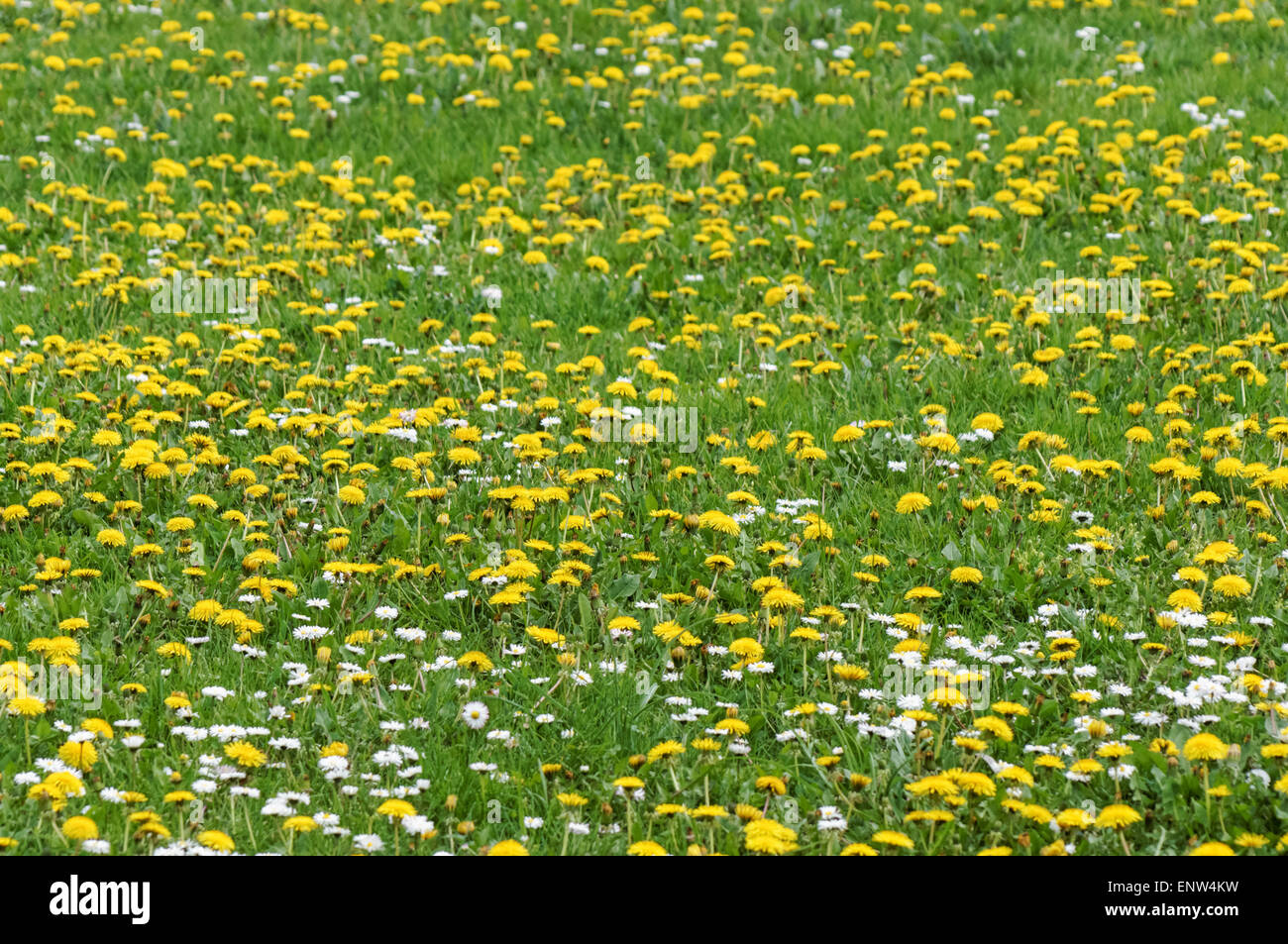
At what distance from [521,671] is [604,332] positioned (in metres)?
3.77

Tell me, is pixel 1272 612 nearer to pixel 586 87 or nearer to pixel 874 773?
pixel 874 773

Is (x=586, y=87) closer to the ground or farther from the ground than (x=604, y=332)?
farther from the ground

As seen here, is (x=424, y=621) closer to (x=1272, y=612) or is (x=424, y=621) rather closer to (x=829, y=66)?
(x=1272, y=612)

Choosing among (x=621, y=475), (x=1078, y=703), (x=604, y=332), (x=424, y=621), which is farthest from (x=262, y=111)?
(x=1078, y=703)

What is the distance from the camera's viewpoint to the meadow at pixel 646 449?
4566 millimetres

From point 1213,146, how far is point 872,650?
6.92 meters

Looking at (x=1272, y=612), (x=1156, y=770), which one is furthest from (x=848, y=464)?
(x=1156, y=770)

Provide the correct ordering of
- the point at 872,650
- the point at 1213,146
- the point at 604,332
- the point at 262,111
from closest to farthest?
1. the point at 872,650
2. the point at 604,332
3. the point at 1213,146
4. the point at 262,111

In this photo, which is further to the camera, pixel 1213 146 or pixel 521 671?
pixel 1213 146

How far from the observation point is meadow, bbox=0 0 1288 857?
4.57 m

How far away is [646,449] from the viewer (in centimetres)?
696

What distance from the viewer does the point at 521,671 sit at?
5223 mm
